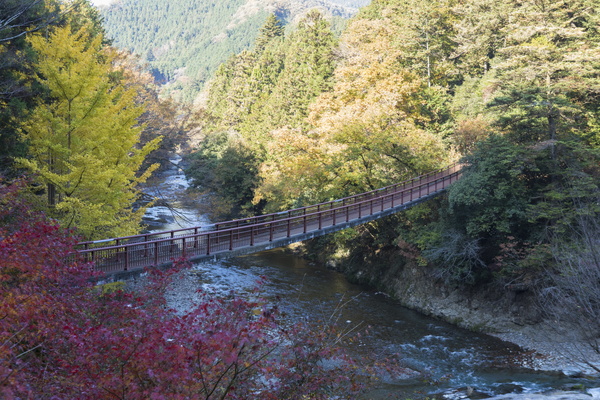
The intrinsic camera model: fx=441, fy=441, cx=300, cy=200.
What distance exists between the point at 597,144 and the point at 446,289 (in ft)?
30.2

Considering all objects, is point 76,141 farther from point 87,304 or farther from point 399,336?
point 399,336

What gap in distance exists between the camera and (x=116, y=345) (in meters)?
6.06

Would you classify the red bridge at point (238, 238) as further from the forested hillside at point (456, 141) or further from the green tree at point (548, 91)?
the green tree at point (548, 91)

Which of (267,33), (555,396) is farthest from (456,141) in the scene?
(267,33)

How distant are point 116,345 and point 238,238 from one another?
9729mm

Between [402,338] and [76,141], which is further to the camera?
[402,338]

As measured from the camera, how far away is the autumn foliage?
543 centimetres

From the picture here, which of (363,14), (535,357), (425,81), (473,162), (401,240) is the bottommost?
(535,357)

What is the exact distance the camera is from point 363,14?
47.4 metres

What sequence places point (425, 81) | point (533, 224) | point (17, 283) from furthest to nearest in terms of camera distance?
1. point (425, 81)
2. point (533, 224)
3. point (17, 283)

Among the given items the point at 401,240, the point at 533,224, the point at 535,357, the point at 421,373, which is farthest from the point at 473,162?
the point at 421,373

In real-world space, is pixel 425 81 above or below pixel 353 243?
above

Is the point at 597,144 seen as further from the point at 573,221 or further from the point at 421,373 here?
the point at 421,373

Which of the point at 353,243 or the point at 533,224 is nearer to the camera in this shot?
the point at 533,224
